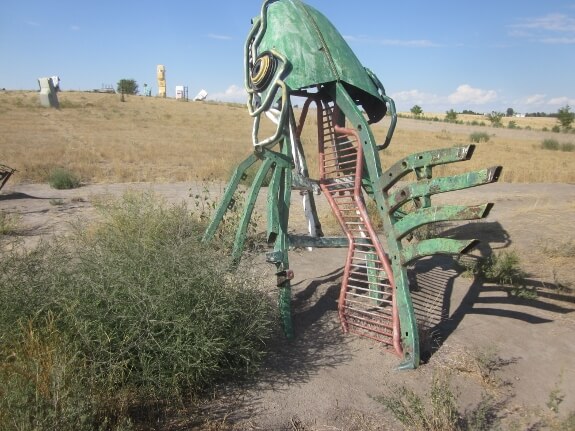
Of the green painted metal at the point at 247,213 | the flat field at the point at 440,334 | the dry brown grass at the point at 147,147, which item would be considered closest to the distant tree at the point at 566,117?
the dry brown grass at the point at 147,147

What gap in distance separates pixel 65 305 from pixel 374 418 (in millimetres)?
2050

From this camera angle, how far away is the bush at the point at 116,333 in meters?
2.37

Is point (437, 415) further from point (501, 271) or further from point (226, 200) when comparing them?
point (501, 271)

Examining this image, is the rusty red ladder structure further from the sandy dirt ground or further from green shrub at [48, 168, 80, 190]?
green shrub at [48, 168, 80, 190]

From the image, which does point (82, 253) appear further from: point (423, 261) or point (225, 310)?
point (423, 261)

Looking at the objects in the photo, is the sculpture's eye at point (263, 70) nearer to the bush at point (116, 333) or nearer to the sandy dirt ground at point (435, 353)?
the bush at point (116, 333)

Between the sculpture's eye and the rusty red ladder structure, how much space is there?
2.22 ft

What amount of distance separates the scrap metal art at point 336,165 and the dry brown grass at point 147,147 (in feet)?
25.6

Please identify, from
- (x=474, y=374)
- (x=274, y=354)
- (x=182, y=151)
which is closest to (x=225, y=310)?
(x=274, y=354)

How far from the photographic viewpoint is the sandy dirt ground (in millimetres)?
3141

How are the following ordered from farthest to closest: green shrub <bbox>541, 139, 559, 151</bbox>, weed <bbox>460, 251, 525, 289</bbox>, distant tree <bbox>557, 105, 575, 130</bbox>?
distant tree <bbox>557, 105, 575, 130</bbox> < green shrub <bbox>541, 139, 559, 151</bbox> < weed <bbox>460, 251, 525, 289</bbox>

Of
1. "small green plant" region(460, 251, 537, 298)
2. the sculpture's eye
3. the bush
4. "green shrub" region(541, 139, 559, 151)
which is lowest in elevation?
"small green plant" region(460, 251, 537, 298)

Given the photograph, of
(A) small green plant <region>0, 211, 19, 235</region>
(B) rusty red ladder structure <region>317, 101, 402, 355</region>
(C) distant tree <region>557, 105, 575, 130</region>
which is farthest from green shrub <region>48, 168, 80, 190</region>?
(C) distant tree <region>557, 105, 575, 130</region>

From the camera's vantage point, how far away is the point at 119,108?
41656 mm
